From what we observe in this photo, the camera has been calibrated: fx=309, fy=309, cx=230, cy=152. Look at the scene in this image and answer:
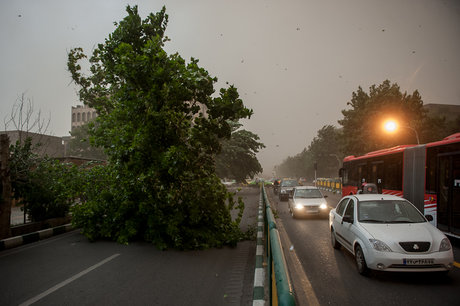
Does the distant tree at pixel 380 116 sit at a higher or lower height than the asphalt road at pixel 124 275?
higher

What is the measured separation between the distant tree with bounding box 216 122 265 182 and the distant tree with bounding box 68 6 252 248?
2355cm

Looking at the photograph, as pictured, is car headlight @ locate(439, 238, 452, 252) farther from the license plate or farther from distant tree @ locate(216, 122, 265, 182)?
distant tree @ locate(216, 122, 265, 182)

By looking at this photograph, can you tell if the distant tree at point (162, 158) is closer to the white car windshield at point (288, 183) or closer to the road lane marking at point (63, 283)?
the road lane marking at point (63, 283)

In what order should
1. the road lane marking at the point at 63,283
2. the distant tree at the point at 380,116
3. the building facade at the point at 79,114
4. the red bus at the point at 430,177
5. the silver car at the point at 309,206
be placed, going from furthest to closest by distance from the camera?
the building facade at the point at 79,114 → the distant tree at the point at 380,116 → the silver car at the point at 309,206 → the red bus at the point at 430,177 → the road lane marking at the point at 63,283

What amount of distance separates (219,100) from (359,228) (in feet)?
15.1

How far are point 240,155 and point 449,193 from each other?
2537 cm

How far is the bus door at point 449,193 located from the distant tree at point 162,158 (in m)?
5.83

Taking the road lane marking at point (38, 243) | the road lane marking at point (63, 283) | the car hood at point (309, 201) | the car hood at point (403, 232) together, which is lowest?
the road lane marking at point (38, 243)

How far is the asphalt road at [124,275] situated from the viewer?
4.63m

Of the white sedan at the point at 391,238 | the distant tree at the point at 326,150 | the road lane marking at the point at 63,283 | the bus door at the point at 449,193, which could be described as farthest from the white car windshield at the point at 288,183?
the distant tree at the point at 326,150

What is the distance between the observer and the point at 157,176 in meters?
8.05

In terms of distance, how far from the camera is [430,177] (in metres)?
9.59

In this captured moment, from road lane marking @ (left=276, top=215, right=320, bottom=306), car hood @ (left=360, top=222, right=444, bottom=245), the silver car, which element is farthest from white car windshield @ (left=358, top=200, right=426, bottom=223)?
the silver car

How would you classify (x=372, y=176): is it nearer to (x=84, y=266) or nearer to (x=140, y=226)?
(x=140, y=226)
